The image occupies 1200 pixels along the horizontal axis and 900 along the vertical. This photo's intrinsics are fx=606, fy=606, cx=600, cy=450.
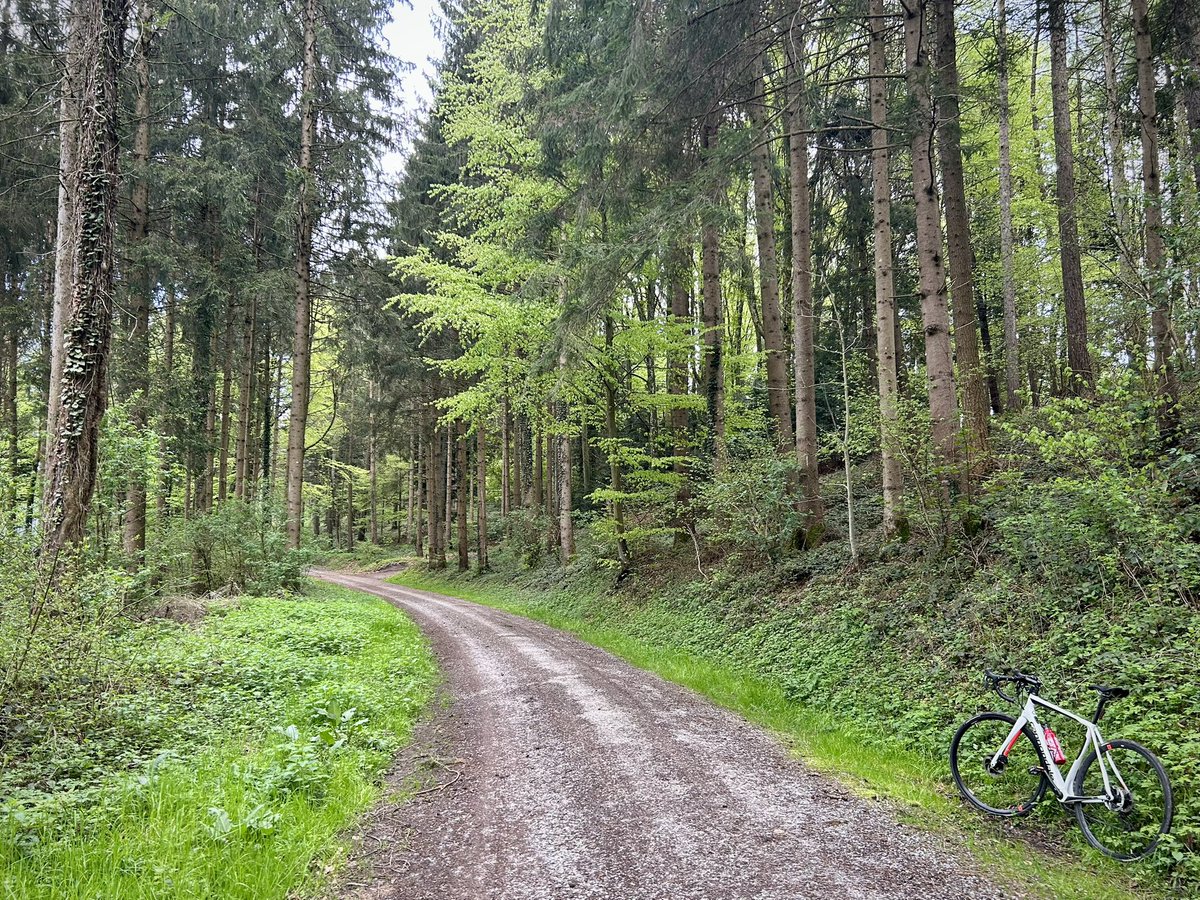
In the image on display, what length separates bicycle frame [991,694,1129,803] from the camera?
150 inches

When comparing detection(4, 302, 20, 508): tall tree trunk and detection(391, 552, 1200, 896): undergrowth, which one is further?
detection(4, 302, 20, 508): tall tree trunk

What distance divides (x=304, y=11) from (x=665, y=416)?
13028 mm

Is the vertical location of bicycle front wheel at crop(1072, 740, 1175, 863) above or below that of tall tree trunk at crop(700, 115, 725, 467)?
below

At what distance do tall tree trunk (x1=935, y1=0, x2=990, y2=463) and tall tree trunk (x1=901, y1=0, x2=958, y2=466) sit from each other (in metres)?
0.21

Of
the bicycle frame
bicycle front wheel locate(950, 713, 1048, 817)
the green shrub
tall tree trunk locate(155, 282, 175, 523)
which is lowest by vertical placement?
bicycle front wheel locate(950, 713, 1048, 817)

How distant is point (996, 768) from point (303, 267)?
1594 centimetres

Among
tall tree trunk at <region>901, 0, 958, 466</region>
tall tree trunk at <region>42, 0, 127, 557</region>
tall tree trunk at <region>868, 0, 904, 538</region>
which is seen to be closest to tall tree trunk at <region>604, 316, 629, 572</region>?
tall tree trunk at <region>868, 0, 904, 538</region>

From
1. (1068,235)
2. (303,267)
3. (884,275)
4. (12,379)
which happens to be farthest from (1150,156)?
(12,379)

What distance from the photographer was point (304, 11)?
14500 mm

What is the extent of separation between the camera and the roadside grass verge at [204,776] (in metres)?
3.29

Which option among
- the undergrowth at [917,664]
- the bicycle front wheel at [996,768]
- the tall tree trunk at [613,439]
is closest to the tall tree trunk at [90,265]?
the undergrowth at [917,664]

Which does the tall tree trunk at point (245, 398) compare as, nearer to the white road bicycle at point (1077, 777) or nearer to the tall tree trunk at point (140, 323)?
the tall tree trunk at point (140, 323)

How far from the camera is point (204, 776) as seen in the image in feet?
14.3

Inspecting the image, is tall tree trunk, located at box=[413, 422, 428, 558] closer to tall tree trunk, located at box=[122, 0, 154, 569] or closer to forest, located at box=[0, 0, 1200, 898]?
forest, located at box=[0, 0, 1200, 898]
